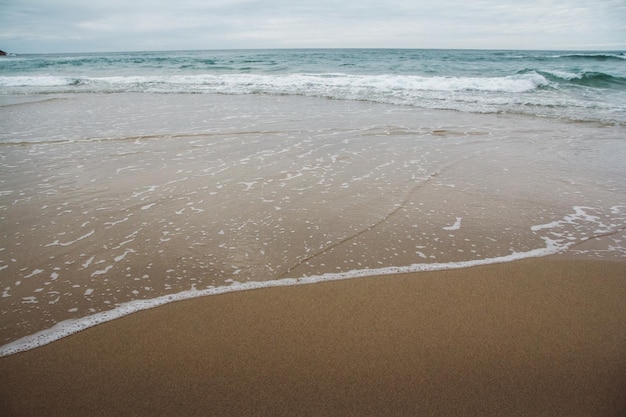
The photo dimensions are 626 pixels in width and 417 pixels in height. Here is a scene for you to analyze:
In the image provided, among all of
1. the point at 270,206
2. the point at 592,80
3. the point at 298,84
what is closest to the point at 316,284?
the point at 270,206

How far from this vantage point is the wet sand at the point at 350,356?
174 cm

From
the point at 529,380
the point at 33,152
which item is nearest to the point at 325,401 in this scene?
the point at 529,380

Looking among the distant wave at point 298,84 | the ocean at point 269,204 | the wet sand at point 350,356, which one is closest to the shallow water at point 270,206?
the ocean at point 269,204

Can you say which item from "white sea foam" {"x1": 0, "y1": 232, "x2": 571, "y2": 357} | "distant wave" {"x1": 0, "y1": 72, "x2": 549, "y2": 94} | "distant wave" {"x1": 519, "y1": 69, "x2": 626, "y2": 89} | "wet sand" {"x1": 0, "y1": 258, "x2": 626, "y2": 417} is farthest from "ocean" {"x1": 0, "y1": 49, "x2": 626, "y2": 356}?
"distant wave" {"x1": 519, "y1": 69, "x2": 626, "y2": 89}

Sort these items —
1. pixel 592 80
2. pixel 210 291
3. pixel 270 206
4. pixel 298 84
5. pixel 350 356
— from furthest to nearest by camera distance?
pixel 298 84 → pixel 592 80 → pixel 270 206 → pixel 210 291 → pixel 350 356

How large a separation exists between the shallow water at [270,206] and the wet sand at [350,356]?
341mm

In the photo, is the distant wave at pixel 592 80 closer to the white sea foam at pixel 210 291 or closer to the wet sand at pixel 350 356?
the white sea foam at pixel 210 291

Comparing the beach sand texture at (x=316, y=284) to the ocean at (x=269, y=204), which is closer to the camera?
the beach sand texture at (x=316, y=284)

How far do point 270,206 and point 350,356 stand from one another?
2.22 metres

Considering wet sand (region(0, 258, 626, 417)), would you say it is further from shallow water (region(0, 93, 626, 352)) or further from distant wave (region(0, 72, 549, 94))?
distant wave (region(0, 72, 549, 94))

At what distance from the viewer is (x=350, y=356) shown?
201 centimetres

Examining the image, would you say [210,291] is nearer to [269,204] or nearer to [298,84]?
[269,204]

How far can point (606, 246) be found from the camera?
3.20m

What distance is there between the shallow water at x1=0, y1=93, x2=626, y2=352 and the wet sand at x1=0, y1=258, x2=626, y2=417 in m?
0.34
